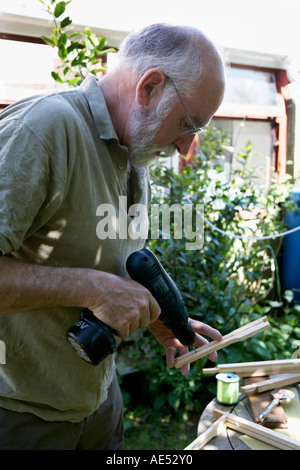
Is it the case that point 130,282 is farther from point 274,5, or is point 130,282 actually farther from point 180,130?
point 274,5

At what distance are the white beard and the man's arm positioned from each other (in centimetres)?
47

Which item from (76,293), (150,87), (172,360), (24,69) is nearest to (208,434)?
(172,360)

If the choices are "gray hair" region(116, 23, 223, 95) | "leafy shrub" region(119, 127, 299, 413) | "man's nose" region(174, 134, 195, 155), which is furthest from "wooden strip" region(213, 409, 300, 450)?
"leafy shrub" region(119, 127, 299, 413)

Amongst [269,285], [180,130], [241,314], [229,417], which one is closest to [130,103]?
[180,130]

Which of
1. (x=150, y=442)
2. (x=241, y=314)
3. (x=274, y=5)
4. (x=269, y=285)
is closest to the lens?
(x=150, y=442)

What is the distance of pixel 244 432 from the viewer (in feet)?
5.01

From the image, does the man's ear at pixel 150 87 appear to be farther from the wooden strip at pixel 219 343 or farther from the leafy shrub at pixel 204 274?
the leafy shrub at pixel 204 274

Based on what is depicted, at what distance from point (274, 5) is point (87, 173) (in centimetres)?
355

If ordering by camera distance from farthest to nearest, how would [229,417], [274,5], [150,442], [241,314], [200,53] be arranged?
1. [274,5]
2. [241,314]
3. [150,442]
4. [229,417]
5. [200,53]

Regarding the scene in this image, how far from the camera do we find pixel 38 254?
122 centimetres

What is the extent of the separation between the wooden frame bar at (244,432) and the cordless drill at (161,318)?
1.03ft

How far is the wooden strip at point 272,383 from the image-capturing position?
1791 mm

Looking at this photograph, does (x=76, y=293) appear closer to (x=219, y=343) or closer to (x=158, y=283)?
(x=158, y=283)

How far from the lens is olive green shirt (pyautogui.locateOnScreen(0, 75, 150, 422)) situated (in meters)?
1.05
